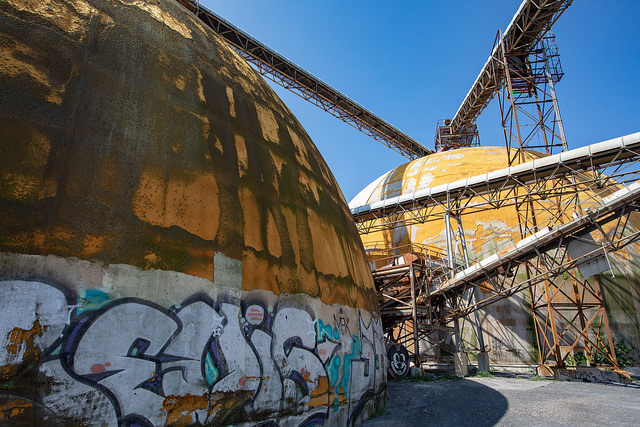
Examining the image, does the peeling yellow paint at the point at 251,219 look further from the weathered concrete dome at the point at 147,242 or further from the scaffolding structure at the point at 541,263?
the scaffolding structure at the point at 541,263

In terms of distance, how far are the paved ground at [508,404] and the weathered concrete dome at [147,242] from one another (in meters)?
2.88

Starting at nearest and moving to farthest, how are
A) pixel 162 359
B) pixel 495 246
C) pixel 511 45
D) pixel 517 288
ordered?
pixel 162 359 → pixel 517 288 → pixel 495 246 → pixel 511 45

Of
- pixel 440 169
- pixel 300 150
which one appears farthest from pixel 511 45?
pixel 300 150

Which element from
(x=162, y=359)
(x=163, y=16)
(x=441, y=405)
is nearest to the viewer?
(x=162, y=359)

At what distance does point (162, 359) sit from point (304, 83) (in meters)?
30.1

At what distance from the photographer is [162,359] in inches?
169

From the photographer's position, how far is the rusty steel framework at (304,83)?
27156 millimetres

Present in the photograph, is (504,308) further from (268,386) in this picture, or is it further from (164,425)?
(164,425)

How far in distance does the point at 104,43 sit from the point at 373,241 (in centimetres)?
2379

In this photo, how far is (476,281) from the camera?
17.8 m

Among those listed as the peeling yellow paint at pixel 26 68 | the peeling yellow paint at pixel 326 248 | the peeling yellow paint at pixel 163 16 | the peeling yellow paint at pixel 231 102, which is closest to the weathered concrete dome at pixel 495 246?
the peeling yellow paint at pixel 326 248

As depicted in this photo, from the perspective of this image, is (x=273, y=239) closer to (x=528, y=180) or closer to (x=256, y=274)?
Answer: (x=256, y=274)

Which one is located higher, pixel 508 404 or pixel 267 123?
pixel 267 123

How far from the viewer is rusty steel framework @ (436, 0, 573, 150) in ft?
70.7
